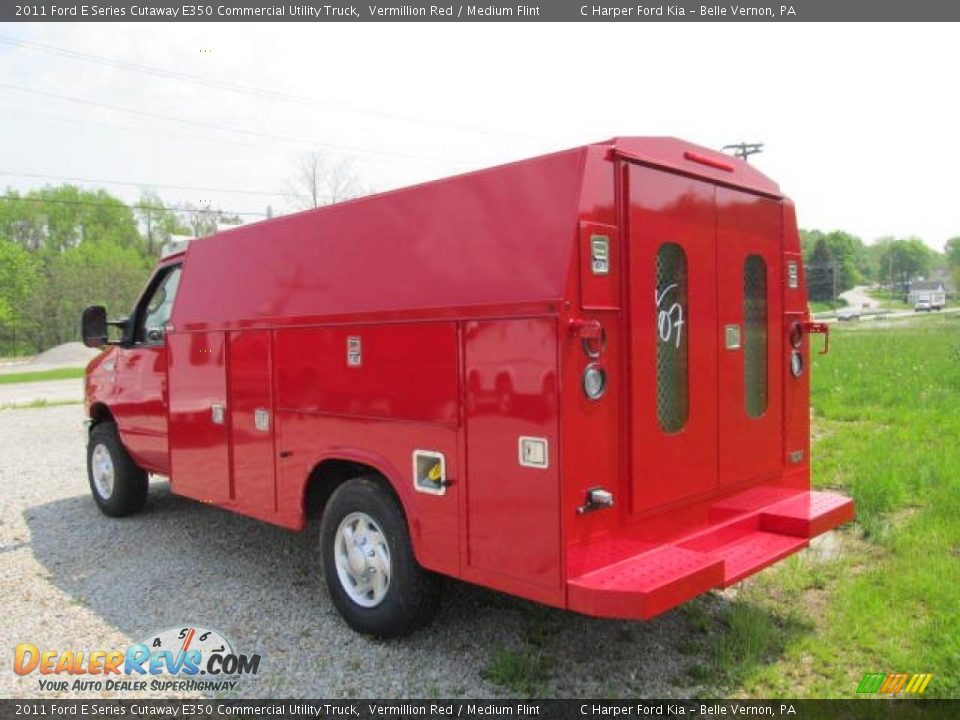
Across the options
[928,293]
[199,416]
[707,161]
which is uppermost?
[928,293]

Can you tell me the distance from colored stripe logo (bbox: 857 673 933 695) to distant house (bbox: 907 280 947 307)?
4516 inches

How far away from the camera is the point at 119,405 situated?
680cm

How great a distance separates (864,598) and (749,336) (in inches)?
66.9

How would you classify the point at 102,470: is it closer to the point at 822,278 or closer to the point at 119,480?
the point at 119,480

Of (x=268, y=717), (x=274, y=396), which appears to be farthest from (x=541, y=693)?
(x=274, y=396)

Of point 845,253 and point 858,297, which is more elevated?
point 845,253

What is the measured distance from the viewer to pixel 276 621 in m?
4.54

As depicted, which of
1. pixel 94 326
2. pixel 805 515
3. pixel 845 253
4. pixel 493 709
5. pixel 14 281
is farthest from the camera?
pixel 845 253

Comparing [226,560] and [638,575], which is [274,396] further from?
[638,575]

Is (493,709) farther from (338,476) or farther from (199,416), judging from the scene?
(199,416)

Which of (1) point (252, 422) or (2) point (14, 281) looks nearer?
(1) point (252, 422)

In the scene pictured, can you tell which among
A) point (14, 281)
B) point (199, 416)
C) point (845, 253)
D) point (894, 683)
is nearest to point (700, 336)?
point (894, 683)

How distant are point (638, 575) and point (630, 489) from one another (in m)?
0.43

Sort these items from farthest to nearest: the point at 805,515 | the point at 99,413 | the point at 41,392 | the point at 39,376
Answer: the point at 39,376 < the point at 41,392 < the point at 99,413 < the point at 805,515
